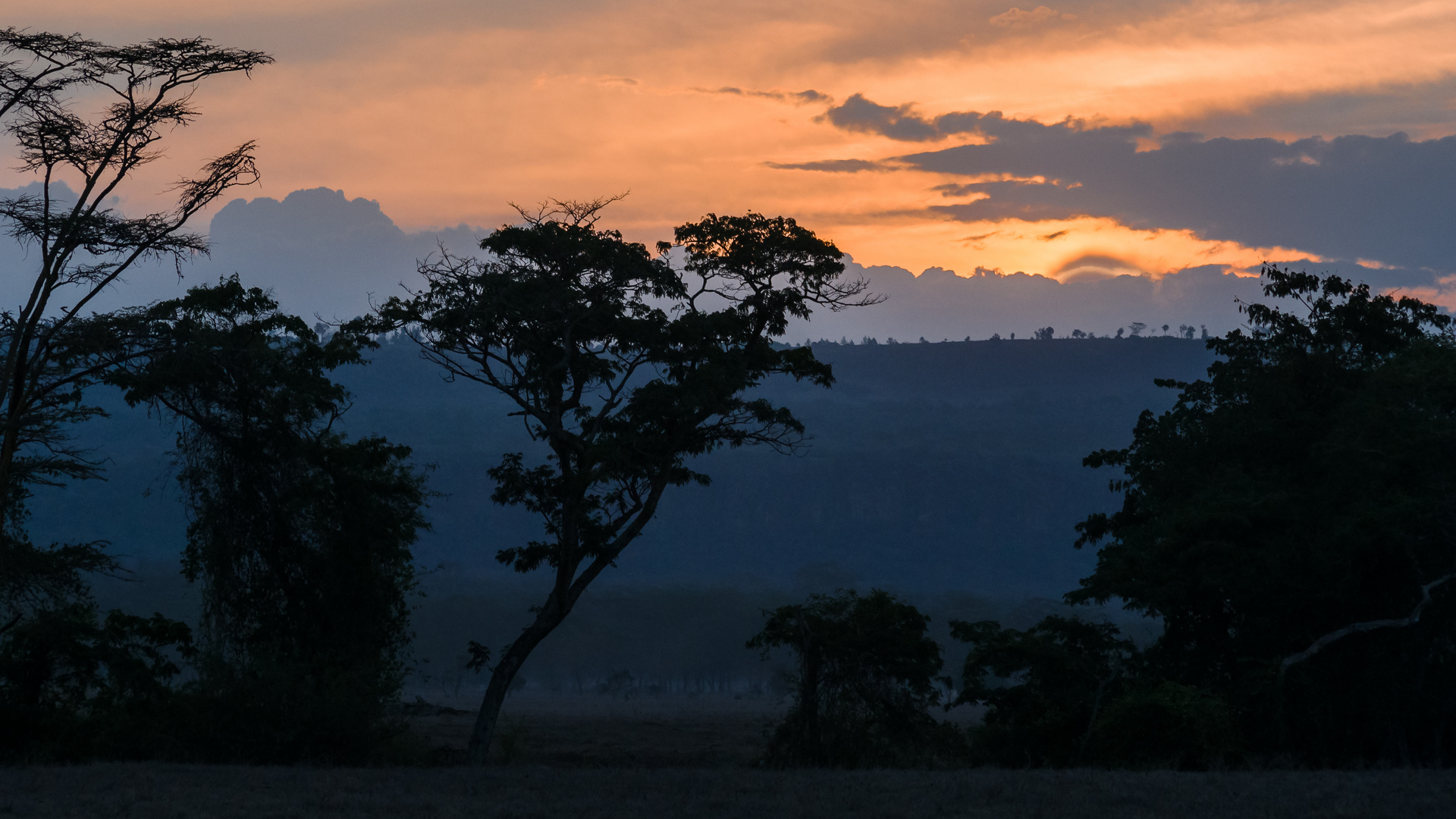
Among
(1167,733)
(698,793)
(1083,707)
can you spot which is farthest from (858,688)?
(698,793)

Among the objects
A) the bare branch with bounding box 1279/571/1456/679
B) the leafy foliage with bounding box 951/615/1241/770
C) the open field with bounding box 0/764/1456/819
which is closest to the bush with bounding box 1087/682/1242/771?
the leafy foliage with bounding box 951/615/1241/770

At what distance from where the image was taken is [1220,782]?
64.7 ft

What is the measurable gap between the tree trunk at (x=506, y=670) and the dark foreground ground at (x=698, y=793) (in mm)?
2742

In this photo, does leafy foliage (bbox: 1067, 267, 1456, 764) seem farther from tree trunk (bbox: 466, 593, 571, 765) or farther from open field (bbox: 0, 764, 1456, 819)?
tree trunk (bbox: 466, 593, 571, 765)

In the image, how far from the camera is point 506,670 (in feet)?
93.0

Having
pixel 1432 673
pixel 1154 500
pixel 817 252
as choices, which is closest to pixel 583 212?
pixel 817 252

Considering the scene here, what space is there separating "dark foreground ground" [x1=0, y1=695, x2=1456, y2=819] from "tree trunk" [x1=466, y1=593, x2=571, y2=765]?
2742 mm

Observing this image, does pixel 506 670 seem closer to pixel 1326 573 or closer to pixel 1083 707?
pixel 1083 707

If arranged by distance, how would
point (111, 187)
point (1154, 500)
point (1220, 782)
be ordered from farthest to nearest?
point (1154, 500)
point (111, 187)
point (1220, 782)

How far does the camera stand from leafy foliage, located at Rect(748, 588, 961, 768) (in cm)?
2719

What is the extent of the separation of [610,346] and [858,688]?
32.1 ft

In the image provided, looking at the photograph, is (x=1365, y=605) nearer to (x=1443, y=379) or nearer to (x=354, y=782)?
(x=1443, y=379)

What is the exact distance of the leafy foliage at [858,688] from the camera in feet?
89.2

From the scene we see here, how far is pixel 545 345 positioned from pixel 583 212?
322 cm
